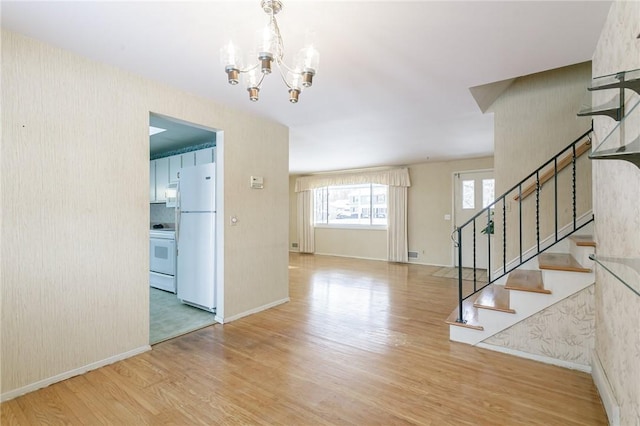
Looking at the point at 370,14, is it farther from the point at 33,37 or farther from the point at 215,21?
the point at 33,37

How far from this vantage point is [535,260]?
314cm

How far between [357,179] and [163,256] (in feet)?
15.6

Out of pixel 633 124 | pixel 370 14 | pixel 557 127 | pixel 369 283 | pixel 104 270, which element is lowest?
pixel 369 283

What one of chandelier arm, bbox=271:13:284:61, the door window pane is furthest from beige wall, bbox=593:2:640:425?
the door window pane

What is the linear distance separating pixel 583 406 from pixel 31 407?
3315mm

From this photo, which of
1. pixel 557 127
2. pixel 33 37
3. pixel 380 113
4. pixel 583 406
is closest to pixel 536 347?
pixel 583 406

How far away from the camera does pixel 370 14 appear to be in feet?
5.58

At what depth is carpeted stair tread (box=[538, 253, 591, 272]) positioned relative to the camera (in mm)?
2252

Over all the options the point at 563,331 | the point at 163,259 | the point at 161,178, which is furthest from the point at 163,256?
the point at 563,331

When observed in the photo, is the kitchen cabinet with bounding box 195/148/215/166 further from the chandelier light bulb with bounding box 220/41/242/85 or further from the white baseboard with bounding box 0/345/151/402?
→ the chandelier light bulb with bounding box 220/41/242/85

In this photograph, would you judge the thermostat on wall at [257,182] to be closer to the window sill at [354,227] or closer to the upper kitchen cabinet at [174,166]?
the upper kitchen cabinet at [174,166]

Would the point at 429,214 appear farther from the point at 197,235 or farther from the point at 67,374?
the point at 67,374

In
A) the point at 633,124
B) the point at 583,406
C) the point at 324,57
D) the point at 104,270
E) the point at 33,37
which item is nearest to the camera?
the point at 633,124

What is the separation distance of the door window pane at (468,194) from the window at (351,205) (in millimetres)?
1789
